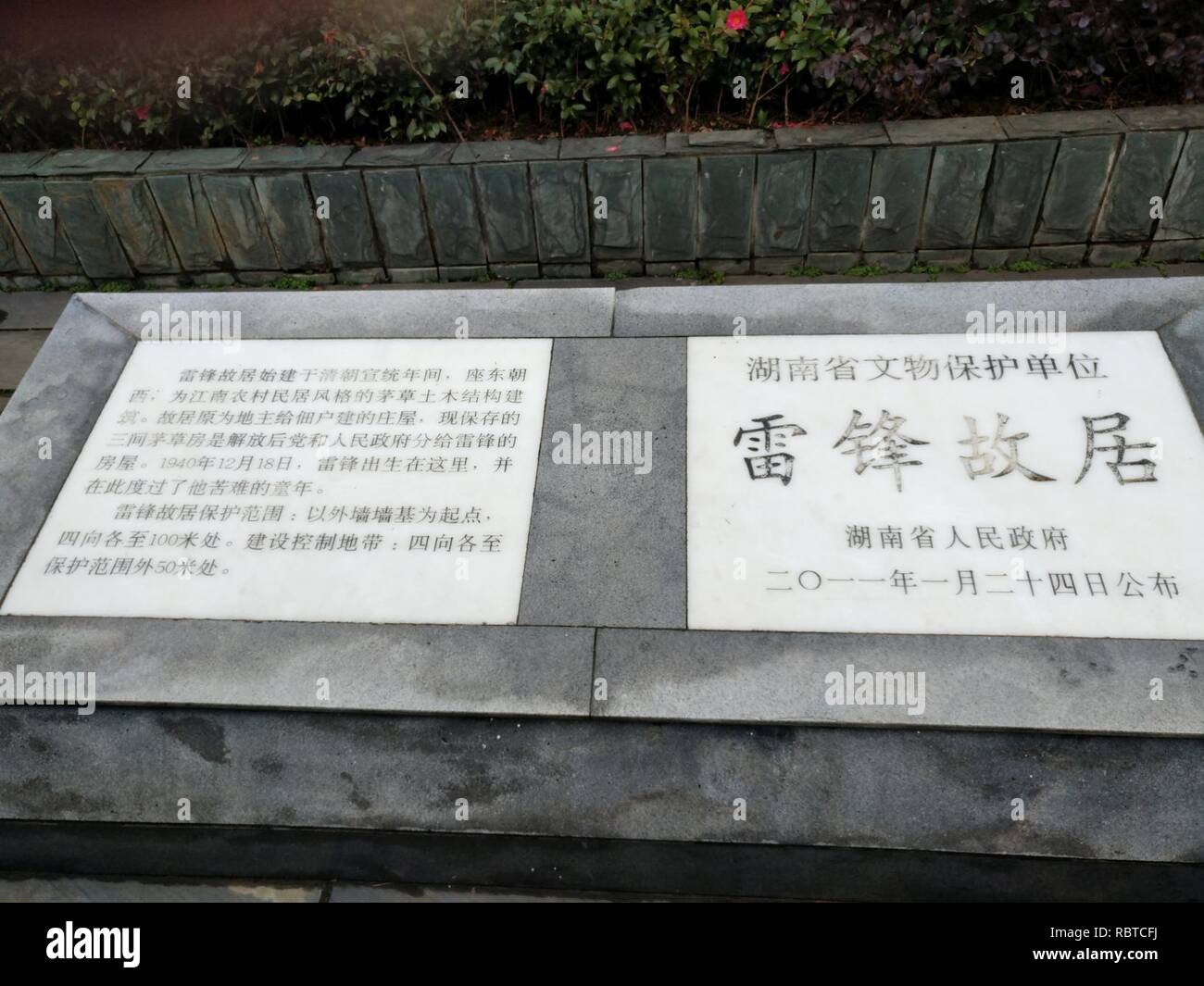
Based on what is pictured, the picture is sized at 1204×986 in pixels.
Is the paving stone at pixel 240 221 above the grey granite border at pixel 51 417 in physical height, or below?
above

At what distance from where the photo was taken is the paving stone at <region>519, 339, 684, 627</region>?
2.61 metres

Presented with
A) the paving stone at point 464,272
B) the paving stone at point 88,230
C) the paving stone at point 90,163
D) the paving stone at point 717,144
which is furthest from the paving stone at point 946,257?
the paving stone at point 88,230

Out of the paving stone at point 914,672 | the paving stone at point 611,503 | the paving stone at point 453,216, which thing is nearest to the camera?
the paving stone at point 914,672

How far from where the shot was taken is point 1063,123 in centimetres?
438

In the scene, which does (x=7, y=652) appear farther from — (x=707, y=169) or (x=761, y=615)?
(x=707, y=169)

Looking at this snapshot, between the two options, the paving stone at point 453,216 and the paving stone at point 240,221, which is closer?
the paving stone at point 453,216

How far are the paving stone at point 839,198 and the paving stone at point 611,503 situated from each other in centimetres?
181

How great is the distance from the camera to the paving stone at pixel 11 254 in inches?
196

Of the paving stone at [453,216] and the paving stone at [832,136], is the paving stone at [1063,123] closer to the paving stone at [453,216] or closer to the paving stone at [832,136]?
the paving stone at [832,136]

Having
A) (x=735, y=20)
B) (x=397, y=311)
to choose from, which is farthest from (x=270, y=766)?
(x=735, y=20)

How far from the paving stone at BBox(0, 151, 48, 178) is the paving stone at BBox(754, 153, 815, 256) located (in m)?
3.86

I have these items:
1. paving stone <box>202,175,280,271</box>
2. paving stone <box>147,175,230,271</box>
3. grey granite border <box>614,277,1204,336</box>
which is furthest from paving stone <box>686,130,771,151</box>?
paving stone <box>147,175,230,271</box>

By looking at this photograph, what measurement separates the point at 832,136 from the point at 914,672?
3.06m

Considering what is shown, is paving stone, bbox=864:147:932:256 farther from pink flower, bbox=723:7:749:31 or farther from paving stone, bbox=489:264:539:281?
paving stone, bbox=489:264:539:281
